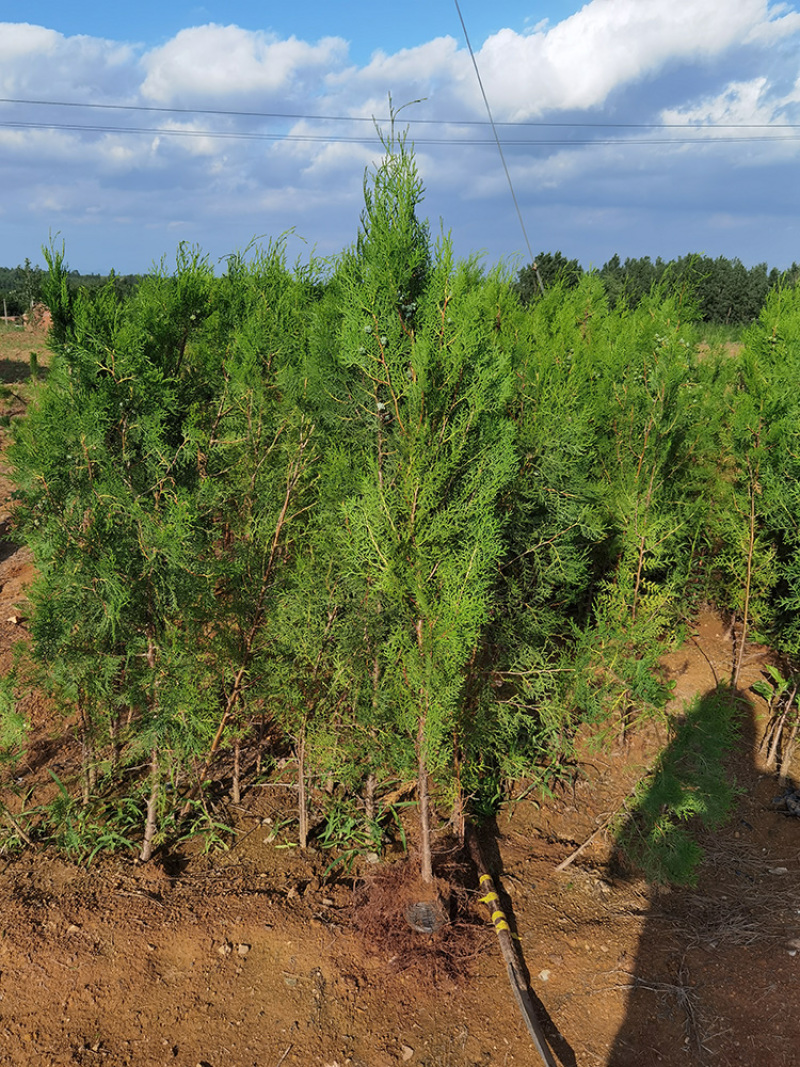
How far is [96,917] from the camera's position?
157 inches

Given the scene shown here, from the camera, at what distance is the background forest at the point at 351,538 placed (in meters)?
3.39

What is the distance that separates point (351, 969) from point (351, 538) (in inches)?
100

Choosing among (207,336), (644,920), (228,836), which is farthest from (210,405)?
(644,920)

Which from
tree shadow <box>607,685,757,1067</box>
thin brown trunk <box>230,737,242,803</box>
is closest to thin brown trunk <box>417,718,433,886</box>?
tree shadow <box>607,685,757,1067</box>

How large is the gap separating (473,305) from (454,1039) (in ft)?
12.8

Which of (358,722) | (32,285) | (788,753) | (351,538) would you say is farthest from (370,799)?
(32,285)

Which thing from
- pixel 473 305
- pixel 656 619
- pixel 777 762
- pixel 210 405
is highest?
pixel 473 305

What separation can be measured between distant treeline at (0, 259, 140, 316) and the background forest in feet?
0.85

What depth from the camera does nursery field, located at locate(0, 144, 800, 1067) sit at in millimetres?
3398

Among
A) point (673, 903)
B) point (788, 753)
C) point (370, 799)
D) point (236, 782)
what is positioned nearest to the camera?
point (673, 903)

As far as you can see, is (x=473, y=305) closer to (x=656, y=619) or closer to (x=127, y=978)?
(x=656, y=619)

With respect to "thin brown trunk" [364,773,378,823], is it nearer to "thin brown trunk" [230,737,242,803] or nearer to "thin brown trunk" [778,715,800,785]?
"thin brown trunk" [230,737,242,803]

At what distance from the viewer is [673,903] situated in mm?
4570

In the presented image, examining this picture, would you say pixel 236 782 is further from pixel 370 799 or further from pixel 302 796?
pixel 370 799
